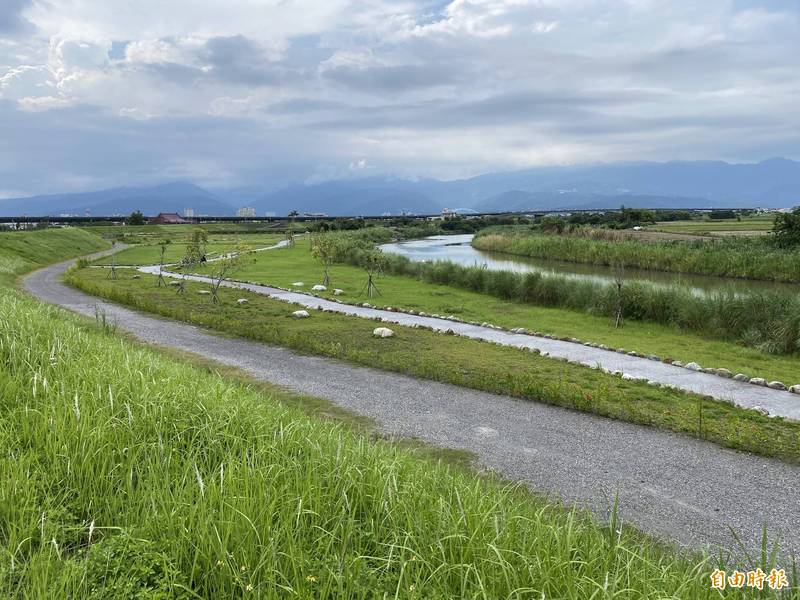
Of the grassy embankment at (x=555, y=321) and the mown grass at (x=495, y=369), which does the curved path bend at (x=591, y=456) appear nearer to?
the mown grass at (x=495, y=369)

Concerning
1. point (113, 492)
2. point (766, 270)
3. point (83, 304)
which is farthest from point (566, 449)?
point (766, 270)

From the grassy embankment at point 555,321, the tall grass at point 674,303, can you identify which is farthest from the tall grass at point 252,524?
the tall grass at point 674,303

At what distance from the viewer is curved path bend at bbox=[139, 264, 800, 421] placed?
34.9ft

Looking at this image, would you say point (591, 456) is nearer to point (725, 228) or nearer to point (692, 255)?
point (692, 255)

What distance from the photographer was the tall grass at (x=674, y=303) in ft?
55.4

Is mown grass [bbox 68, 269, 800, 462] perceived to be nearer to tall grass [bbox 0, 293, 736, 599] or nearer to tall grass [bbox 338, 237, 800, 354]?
tall grass [bbox 0, 293, 736, 599]

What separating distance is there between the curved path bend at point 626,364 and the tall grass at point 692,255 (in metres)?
25.8

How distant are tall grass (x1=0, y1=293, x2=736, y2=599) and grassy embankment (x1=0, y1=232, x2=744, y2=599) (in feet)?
0.04

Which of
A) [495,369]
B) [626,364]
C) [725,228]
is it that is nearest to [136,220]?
[725,228]

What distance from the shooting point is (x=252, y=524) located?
3.26m

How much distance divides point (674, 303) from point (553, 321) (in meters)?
4.41

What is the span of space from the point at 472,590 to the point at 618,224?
287ft

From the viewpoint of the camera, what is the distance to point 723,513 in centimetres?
609

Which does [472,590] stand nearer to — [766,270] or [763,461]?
[763,461]
